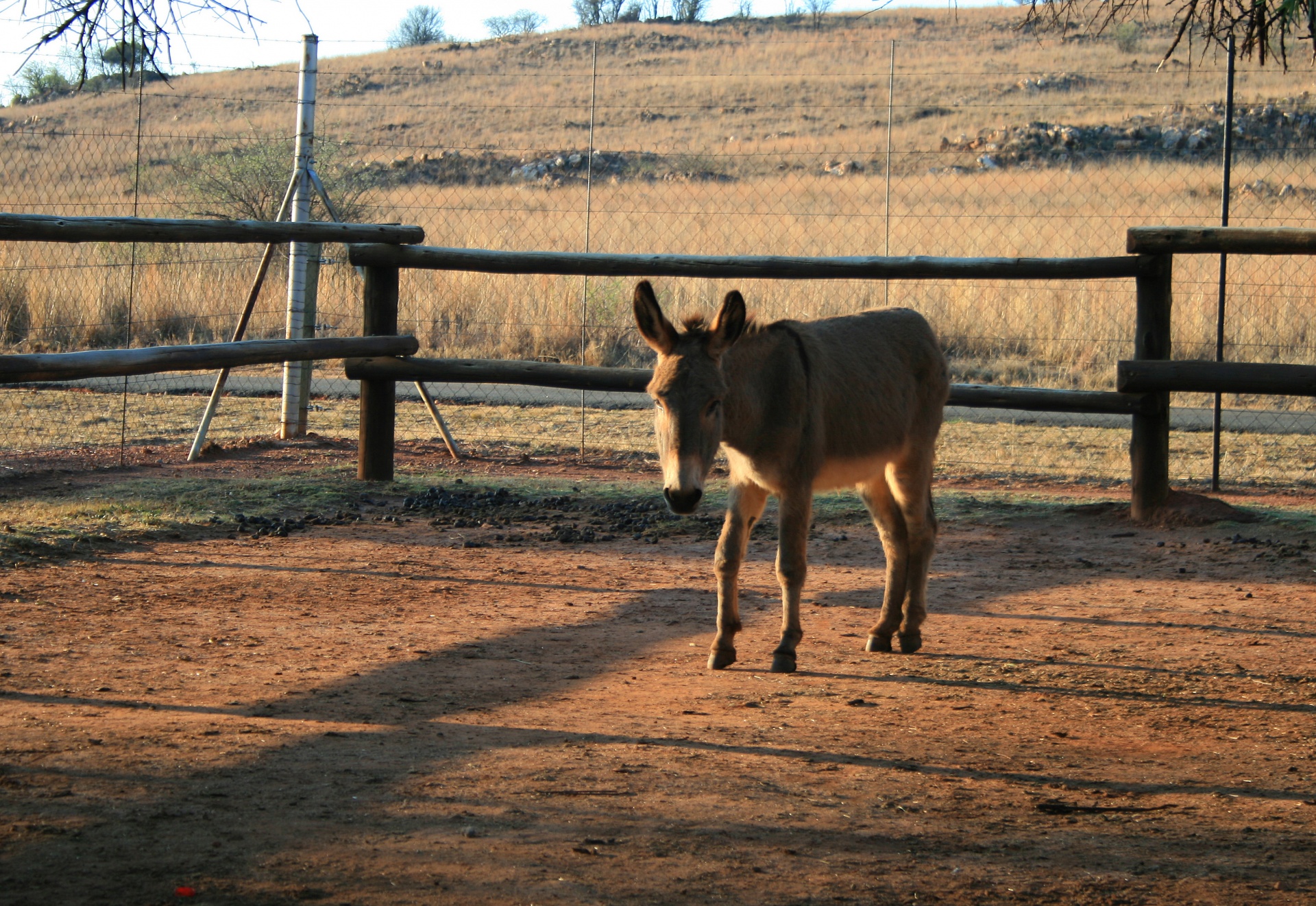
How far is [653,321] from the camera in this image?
5.41 m

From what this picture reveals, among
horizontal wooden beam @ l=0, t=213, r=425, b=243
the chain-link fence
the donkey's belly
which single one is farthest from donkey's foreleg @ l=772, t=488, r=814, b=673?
the chain-link fence

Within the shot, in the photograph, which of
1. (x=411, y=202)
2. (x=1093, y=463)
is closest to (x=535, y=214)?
(x=411, y=202)

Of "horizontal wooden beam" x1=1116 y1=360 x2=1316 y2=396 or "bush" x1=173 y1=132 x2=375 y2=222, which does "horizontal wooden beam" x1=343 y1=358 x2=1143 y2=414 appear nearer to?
"horizontal wooden beam" x1=1116 y1=360 x2=1316 y2=396

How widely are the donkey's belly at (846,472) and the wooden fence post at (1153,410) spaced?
3483 millimetres

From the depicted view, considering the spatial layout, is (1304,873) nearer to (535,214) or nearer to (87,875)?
(87,875)

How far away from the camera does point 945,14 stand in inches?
2226

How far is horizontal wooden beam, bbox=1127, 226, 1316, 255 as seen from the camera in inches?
330

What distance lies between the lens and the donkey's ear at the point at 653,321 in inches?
210

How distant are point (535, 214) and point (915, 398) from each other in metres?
26.2

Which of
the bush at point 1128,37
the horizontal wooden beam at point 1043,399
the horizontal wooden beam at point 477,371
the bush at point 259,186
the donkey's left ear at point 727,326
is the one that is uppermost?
the bush at point 1128,37

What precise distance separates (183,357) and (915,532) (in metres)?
5.03

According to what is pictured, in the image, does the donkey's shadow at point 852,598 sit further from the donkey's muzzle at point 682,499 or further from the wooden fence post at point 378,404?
the wooden fence post at point 378,404

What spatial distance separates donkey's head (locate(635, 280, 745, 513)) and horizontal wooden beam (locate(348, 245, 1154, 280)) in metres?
3.69

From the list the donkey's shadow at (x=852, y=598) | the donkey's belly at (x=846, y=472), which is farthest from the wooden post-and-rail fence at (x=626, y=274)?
the donkey's belly at (x=846, y=472)
